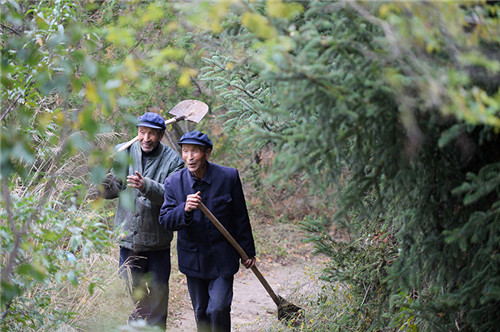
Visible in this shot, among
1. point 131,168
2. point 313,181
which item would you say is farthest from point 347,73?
point 131,168

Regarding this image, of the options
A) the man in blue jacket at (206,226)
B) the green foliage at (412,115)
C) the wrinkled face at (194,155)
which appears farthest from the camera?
the wrinkled face at (194,155)

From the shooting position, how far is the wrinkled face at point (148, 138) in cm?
503

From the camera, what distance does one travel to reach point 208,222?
15.4 feet

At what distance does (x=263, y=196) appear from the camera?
431 inches

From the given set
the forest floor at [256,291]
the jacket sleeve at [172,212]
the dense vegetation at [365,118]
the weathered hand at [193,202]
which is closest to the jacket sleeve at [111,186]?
the jacket sleeve at [172,212]

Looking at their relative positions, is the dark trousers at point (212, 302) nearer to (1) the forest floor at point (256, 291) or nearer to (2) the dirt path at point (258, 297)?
(1) the forest floor at point (256, 291)

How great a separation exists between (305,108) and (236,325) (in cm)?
420

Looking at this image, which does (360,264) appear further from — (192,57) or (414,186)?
(192,57)

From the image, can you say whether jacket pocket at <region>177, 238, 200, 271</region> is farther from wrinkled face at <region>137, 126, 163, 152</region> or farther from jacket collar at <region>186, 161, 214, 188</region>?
wrinkled face at <region>137, 126, 163, 152</region>

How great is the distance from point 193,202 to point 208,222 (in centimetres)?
32

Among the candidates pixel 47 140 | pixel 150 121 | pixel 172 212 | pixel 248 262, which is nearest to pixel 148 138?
pixel 150 121

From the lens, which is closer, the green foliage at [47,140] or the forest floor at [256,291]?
the green foliage at [47,140]

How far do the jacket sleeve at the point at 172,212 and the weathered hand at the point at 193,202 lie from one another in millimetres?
76

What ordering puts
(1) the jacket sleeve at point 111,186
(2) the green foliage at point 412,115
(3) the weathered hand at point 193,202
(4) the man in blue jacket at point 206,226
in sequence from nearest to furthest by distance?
(2) the green foliage at point 412,115 < (3) the weathered hand at point 193,202 < (4) the man in blue jacket at point 206,226 < (1) the jacket sleeve at point 111,186
